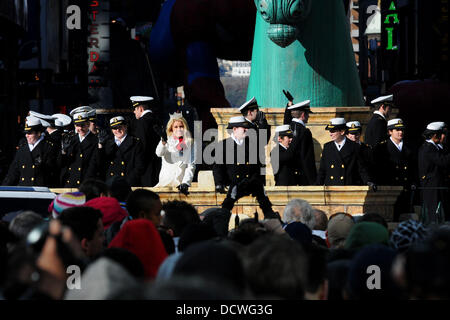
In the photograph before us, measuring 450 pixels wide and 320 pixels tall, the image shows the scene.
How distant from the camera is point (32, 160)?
1442 cm

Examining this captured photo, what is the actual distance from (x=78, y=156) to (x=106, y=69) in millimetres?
17822

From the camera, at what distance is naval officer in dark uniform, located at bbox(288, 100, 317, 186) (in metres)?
14.5

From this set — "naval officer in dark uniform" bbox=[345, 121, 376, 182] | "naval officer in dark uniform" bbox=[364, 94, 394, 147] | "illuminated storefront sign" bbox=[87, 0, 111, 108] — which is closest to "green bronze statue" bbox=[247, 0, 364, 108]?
"naval officer in dark uniform" bbox=[364, 94, 394, 147]

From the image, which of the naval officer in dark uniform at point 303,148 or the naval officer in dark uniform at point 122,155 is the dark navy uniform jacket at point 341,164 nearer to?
the naval officer in dark uniform at point 303,148

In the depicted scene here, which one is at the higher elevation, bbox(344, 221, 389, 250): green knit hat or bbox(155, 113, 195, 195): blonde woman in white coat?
bbox(155, 113, 195, 195): blonde woman in white coat

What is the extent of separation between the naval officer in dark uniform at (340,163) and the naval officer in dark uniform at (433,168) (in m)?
1.61

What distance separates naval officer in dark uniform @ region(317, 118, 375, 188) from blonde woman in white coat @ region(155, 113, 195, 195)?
6.16ft

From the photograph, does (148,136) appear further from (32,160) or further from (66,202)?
(66,202)

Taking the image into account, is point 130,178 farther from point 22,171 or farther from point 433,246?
point 433,246

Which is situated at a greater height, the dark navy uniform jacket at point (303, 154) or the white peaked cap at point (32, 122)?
the white peaked cap at point (32, 122)

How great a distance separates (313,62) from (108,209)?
9.92 meters

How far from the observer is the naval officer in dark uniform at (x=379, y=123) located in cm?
1548

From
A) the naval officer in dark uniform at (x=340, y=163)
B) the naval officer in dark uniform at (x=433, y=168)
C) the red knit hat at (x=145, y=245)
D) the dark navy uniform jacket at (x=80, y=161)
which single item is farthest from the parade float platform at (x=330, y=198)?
the red knit hat at (x=145, y=245)

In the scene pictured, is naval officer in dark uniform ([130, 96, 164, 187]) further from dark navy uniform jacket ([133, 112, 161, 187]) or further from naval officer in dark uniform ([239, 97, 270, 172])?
naval officer in dark uniform ([239, 97, 270, 172])
